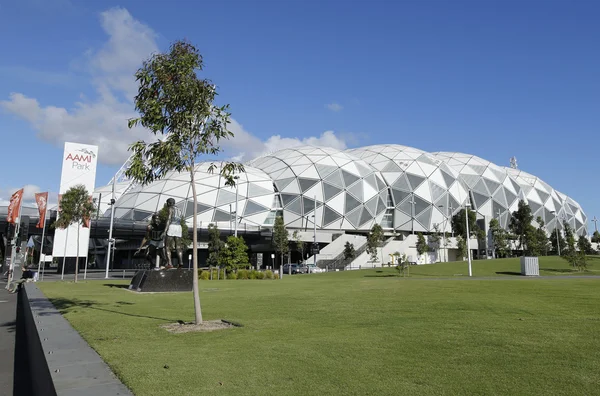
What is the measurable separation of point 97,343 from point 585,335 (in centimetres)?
856

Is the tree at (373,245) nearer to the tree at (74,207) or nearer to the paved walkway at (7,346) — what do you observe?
the tree at (74,207)

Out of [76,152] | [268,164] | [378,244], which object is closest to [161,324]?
[76,152]

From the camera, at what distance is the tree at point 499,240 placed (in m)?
67.6

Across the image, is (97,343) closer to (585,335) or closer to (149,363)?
(149,363)

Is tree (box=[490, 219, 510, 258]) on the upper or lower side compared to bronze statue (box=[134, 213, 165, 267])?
upper

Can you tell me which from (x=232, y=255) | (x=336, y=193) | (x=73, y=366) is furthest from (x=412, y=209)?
(x=73, y=366)

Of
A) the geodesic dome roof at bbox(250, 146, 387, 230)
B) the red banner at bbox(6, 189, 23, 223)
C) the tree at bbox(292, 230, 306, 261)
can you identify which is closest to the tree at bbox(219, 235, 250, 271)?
the red banner at bbox(6, 189, 23, 223)

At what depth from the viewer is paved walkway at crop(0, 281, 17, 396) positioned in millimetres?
7328

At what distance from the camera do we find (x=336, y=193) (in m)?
73.1

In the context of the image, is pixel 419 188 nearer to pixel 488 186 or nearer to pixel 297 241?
pixel 488 186

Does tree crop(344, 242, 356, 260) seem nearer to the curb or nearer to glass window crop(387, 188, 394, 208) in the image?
glass window crop(387, 188, 394, 208)

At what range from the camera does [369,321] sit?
995 centimetres

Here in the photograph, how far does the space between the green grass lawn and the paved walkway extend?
1.35m

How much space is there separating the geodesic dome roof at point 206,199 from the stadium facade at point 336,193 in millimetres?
159
